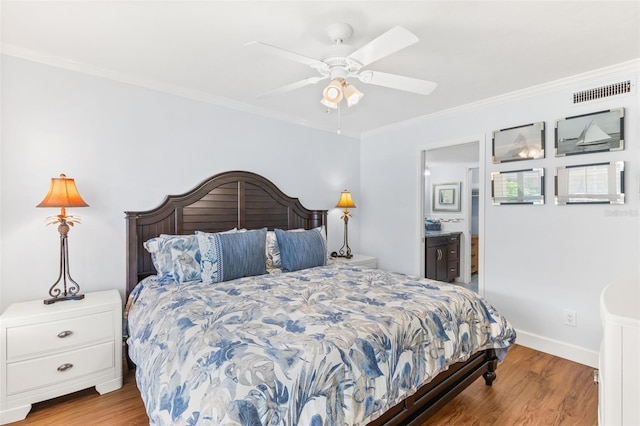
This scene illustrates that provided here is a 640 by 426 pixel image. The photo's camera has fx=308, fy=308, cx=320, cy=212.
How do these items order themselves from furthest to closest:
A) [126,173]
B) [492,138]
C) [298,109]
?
[298,109] → [492,138] → [126,173]

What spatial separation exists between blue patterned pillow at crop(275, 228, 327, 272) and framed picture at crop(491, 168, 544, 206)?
192 centimetres

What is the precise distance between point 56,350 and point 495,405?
119 inches

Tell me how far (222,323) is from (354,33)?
193 cm

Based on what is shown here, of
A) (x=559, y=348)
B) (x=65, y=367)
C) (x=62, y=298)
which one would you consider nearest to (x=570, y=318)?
(x=559, y=348)

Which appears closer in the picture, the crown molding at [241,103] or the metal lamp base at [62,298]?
the metal lamp base at [62,298]

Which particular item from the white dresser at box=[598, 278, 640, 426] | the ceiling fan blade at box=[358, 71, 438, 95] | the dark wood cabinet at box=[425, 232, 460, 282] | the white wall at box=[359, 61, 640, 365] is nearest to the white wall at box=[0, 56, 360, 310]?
the ceiling fan blade at box=[358, 71, 438, 95]

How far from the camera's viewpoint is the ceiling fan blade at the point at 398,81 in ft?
6.49

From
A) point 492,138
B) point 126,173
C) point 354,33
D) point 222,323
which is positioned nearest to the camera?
point 222,323

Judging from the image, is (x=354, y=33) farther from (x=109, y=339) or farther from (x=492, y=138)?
(x=109, y=339)

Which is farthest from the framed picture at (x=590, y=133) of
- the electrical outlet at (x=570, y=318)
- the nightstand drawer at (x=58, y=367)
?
the nightstand drawer at (x=58, y=367)

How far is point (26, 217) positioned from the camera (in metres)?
2.32

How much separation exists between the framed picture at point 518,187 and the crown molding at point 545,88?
0.74 m

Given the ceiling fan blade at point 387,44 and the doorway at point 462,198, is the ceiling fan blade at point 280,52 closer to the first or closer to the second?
the ceiling fan blade at point 387,44

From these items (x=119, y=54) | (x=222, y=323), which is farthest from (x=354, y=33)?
(x=222, y=323)
